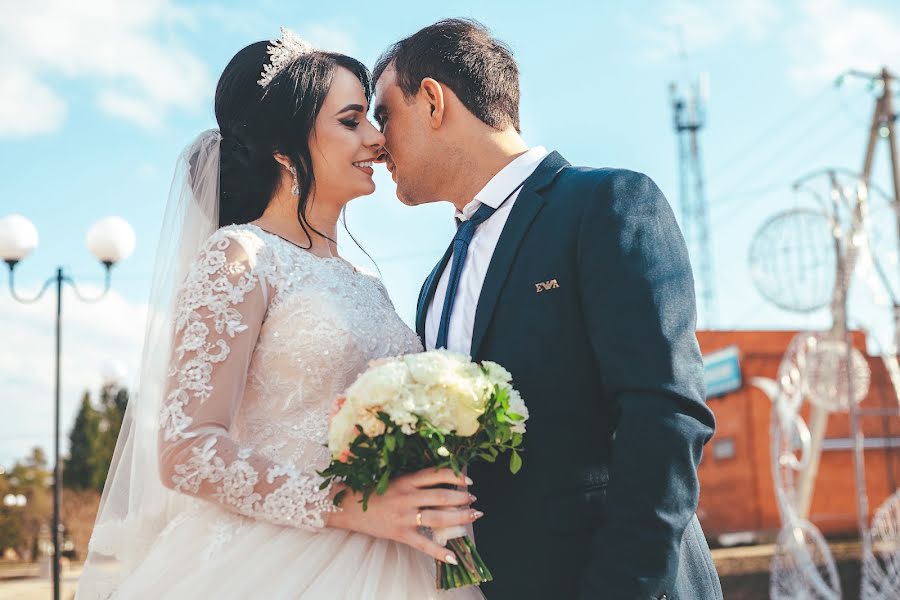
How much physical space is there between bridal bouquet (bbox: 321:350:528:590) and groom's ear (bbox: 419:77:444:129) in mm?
1176

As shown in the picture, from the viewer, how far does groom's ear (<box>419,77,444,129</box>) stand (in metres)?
3.34

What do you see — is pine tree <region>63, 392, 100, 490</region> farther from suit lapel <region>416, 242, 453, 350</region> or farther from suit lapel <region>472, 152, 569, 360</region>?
suit lapel <region>472, 152, 569, 360</region>

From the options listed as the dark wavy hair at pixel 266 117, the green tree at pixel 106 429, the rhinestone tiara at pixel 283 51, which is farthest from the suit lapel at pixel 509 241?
the green tree at pixel 106 429

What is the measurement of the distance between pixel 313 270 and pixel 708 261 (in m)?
29.2

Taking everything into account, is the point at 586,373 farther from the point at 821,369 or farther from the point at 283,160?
the point at 821,369

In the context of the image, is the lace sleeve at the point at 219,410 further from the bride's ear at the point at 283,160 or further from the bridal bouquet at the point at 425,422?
the bride's ear at the point at 283,160

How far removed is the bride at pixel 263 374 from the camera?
2.73 meters

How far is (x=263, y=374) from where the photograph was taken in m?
3.05

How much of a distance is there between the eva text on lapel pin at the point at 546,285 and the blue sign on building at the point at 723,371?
23655 millimetres

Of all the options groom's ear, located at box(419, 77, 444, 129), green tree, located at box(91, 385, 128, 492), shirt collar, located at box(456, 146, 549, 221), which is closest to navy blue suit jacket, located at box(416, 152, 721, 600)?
shirt collar, located at box(456, 146, 549, 221)

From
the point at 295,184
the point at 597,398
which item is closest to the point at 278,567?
the point at 597,398

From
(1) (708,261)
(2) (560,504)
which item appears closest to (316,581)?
(2) (560,504)

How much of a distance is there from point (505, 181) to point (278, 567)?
1.47 meters

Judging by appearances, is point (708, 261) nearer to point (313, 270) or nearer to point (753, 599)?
point (753, 599)
